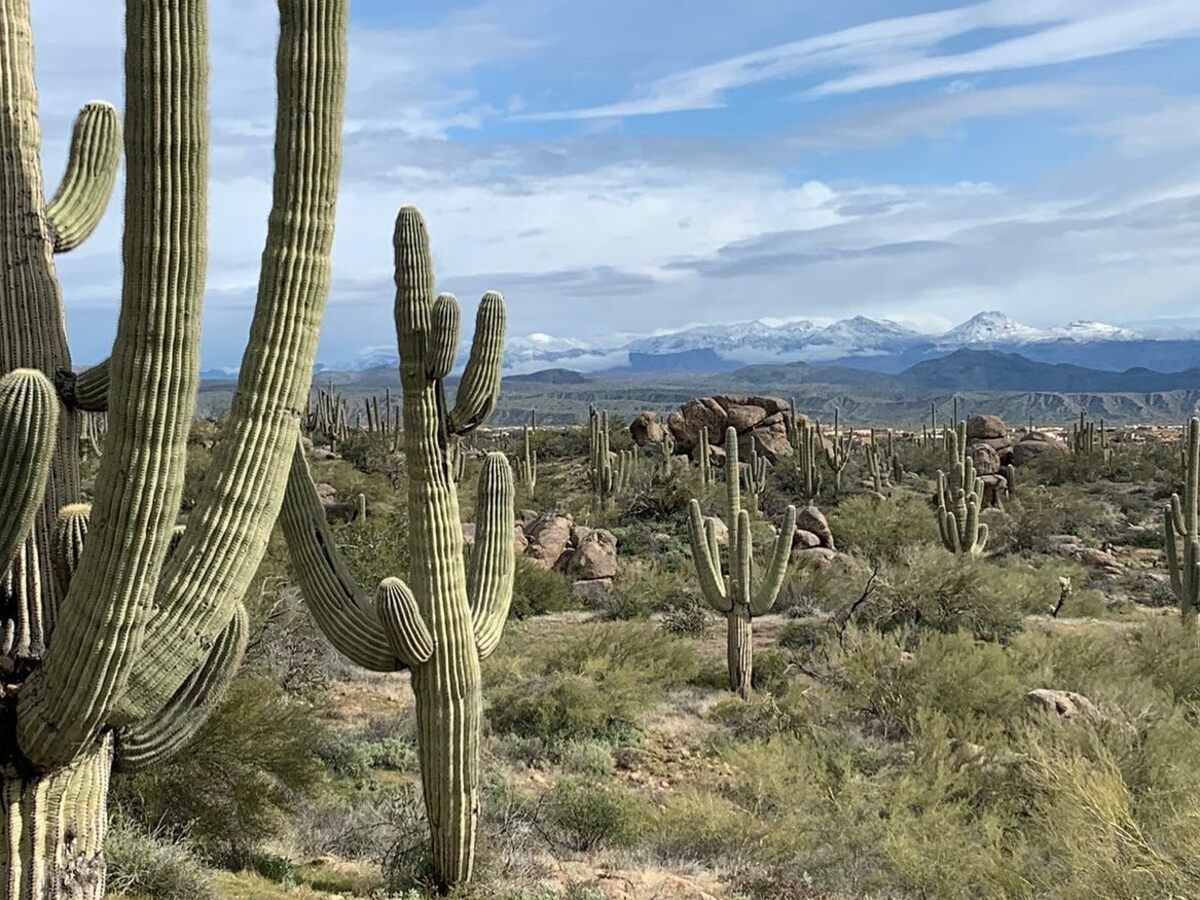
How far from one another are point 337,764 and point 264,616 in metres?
2.39

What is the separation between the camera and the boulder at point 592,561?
61.1 feet

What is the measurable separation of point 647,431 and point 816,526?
56.8 feet

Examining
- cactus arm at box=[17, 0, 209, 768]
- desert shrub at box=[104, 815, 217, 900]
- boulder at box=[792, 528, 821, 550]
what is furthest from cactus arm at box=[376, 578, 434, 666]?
boulder at box=[792, 528, 821, 550]

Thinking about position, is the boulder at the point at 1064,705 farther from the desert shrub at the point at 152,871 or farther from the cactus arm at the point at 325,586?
the desert shrub at the point at 152,871

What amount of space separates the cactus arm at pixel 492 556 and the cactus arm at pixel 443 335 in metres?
1.15

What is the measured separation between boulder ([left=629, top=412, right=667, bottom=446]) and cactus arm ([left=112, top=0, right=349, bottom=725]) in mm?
33356

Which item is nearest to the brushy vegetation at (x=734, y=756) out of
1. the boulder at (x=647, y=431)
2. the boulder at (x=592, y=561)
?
the boulder at (x=592, y=561)

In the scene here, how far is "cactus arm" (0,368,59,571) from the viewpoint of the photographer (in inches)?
137

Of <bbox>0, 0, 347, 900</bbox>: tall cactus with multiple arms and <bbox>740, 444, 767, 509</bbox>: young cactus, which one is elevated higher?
<bbox>0, 0, 347, 900</bbox>: tall cactus with multiple arms

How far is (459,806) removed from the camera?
20.4 feet

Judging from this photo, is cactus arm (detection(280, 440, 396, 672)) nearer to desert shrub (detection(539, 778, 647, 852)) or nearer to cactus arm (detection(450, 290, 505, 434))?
cactus arm (detection(450, 290, 505, 434))

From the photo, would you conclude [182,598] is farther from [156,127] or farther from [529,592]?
[529,592]

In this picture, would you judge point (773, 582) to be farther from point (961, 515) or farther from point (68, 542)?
point (68, 542)

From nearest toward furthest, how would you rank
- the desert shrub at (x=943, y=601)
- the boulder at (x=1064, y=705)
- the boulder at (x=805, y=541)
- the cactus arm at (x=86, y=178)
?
the cactus arm at (x=86, y=178) → the boulder at (x=1064, y=705) → the desert shrub at (x=943, y=601) → the boulder at (x=805, y=541)
